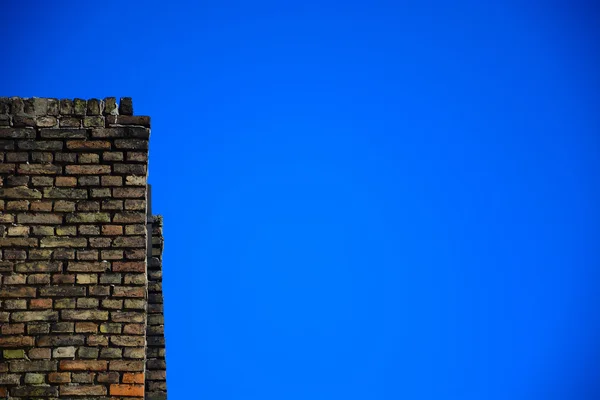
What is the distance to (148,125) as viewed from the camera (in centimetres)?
629

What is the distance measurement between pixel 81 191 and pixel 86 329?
1013mm

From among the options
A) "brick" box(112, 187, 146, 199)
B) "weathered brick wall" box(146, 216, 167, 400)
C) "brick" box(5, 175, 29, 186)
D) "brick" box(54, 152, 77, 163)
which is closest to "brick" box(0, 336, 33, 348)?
"brick" box(5, 175, 29, 186)

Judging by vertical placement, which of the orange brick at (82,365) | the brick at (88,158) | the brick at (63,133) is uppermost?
the brick at (63,133)

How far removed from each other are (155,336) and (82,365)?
341 centimetres

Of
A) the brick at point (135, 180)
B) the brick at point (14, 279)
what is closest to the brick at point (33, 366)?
the brick at point (14, 279)

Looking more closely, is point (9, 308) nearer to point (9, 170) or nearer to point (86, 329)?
point (86, 329)

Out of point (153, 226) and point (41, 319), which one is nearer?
point (41, 319)

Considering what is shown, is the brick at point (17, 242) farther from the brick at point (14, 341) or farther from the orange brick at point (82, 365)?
the orange brick at point (82, 365)

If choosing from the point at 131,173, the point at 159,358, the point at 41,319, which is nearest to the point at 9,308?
the point at 41,319

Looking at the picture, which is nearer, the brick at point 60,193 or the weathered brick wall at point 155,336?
the brick at point 60,193

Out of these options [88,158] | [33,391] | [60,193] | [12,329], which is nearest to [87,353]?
[33,391]

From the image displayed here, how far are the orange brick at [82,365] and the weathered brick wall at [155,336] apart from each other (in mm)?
3230

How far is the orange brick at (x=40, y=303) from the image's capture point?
236 inches

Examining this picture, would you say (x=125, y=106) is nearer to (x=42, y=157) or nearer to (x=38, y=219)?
(x=42, y=157)
